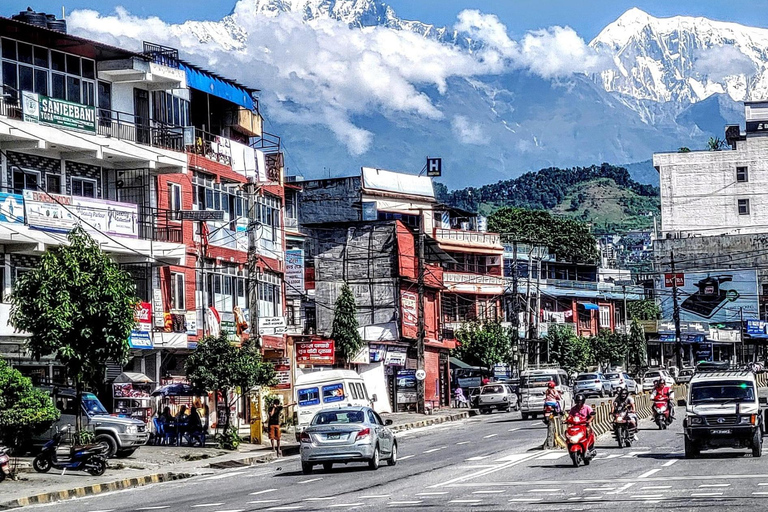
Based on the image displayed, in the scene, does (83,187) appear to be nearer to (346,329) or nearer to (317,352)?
(317,352)

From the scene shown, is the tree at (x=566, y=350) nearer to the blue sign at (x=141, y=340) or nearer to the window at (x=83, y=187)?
the blue sign at (x=141, y=340)

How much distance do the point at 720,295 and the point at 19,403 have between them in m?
89.1

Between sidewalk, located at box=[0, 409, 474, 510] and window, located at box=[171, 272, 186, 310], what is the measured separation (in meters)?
6.24

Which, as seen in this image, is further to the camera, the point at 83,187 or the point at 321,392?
the point at 321,392

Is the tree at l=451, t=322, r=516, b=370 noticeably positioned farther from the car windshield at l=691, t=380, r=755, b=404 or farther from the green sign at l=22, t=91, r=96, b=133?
the car windshield at l=691, t=380, r=755, b=404

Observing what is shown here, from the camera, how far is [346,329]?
62719 millimetres

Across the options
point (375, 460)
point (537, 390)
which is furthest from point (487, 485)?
point (537, 390)

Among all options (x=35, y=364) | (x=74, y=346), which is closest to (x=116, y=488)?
(x=74, y=346)

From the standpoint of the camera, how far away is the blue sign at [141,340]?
139ft

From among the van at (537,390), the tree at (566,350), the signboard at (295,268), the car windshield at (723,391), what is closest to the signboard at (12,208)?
the car windshield at (723,391)

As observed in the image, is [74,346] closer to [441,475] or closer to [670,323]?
[441,475]

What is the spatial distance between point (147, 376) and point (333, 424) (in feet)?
53.8

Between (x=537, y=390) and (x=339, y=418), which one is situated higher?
(x=339, y=418)

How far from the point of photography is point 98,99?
1775 inches
